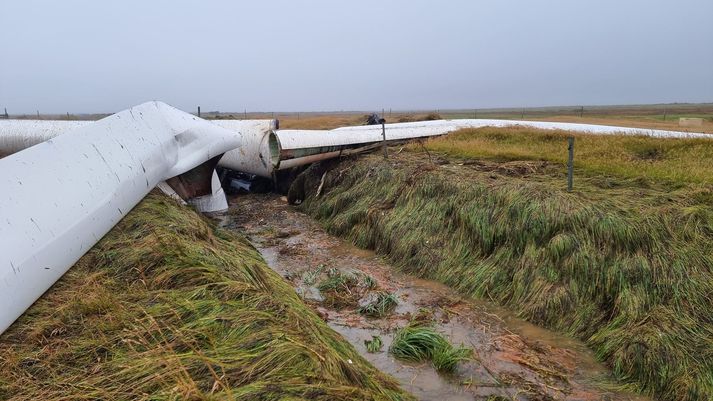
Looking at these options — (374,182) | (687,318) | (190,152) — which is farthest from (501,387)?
(190,152)

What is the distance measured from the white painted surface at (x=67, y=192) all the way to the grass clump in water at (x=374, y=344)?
2.87 m

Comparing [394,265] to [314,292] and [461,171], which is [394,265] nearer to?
[314,292]

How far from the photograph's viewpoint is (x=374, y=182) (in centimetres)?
955

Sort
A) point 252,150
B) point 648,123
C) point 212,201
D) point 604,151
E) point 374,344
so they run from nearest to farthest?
point 374,344
point 604,151
point 212,201
point 252,150
point 648,123

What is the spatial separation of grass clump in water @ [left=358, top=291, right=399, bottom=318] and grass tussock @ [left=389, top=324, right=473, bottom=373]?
0.75m

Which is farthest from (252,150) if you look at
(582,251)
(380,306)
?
(582,251)

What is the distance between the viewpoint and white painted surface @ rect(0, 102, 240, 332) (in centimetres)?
380

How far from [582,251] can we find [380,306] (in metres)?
2.38

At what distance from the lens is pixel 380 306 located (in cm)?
558

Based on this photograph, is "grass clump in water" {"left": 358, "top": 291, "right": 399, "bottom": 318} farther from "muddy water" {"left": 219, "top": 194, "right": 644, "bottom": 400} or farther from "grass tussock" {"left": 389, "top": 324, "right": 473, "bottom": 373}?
"grass tussock" {"left": 389, "top": 324, "right": 473, "bottom": 373}

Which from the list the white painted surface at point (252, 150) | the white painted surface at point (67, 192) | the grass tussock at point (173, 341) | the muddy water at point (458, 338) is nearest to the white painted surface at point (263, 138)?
the white painted surface at point (252, 150)

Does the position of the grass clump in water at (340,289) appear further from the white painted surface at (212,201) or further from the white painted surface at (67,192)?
the white painted surface at (212,201)

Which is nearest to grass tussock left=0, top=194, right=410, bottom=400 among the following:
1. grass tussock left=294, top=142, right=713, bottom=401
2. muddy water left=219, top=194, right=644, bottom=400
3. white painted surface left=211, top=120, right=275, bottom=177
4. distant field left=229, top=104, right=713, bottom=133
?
muddy water left=219, top=194, right=644, bottom=400

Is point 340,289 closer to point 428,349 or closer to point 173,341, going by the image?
point 428,349
